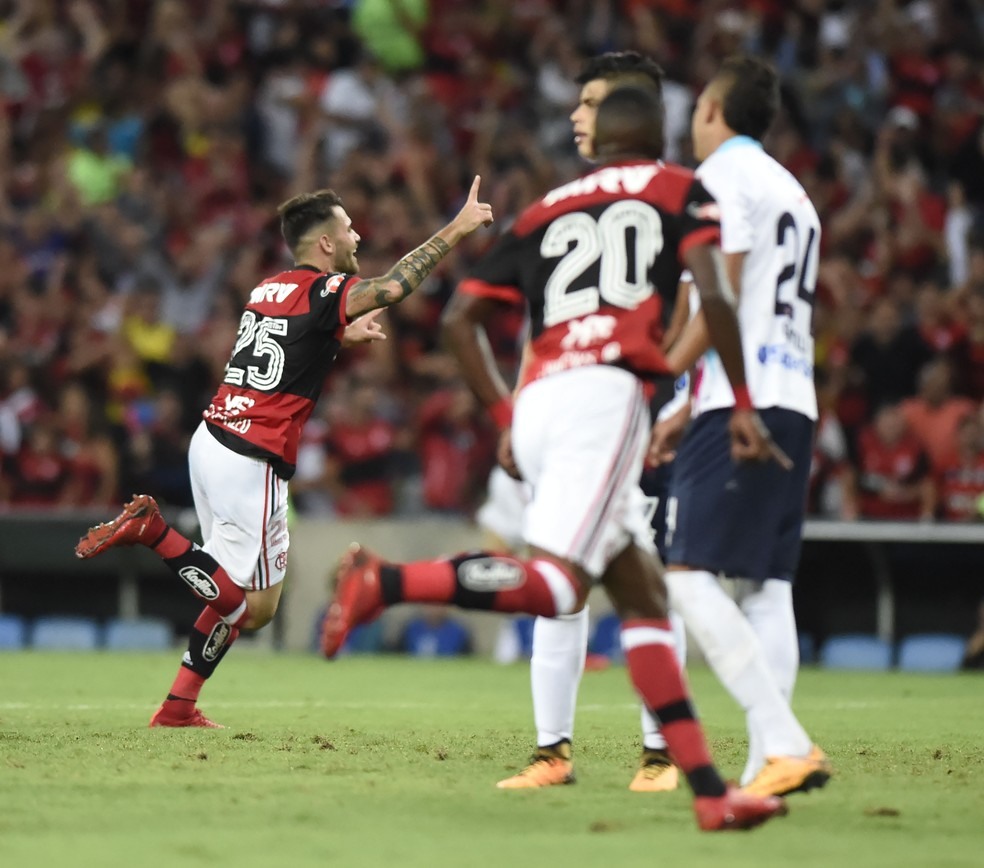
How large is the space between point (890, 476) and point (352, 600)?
1044 centimetres

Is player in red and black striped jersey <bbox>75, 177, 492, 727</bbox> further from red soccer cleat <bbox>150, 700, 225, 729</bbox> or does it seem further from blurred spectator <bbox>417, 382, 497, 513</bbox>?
blurred spectator <bbox>417, 382, 497, 513</bbox>

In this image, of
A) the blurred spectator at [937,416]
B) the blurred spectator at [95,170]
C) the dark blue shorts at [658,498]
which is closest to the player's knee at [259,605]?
the dark blue shorts at [658,498]

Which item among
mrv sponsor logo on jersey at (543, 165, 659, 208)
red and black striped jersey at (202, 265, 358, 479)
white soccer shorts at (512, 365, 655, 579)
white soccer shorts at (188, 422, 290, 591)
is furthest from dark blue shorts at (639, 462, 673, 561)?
white soccer shorts at (188, 422, 290, 591)

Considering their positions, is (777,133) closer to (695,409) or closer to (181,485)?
(181,485)

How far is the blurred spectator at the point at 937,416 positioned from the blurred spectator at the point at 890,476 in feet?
0.30

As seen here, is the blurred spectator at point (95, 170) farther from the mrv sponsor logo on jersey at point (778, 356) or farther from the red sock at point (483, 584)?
the red sock at point (483, 584)

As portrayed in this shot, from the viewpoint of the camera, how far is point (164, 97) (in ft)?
65.7

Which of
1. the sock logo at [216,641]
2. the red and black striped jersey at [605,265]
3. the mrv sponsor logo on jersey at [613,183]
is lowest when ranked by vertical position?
the sock logo at [216,641]

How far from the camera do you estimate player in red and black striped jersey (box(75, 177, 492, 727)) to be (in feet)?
26.9

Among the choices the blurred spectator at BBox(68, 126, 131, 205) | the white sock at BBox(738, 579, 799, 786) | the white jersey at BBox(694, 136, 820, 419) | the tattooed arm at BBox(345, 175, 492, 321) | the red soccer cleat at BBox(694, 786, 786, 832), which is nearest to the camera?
the red soccer cleat at BBox(694, 786, 786, 832)

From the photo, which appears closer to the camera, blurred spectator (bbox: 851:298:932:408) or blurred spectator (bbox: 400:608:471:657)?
blurred spectator (bbox: 851:298:932:408)

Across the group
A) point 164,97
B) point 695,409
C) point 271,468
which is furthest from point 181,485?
point 695,409

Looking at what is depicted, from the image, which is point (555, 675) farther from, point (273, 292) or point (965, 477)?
point (965, 477)

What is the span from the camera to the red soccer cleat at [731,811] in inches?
195
